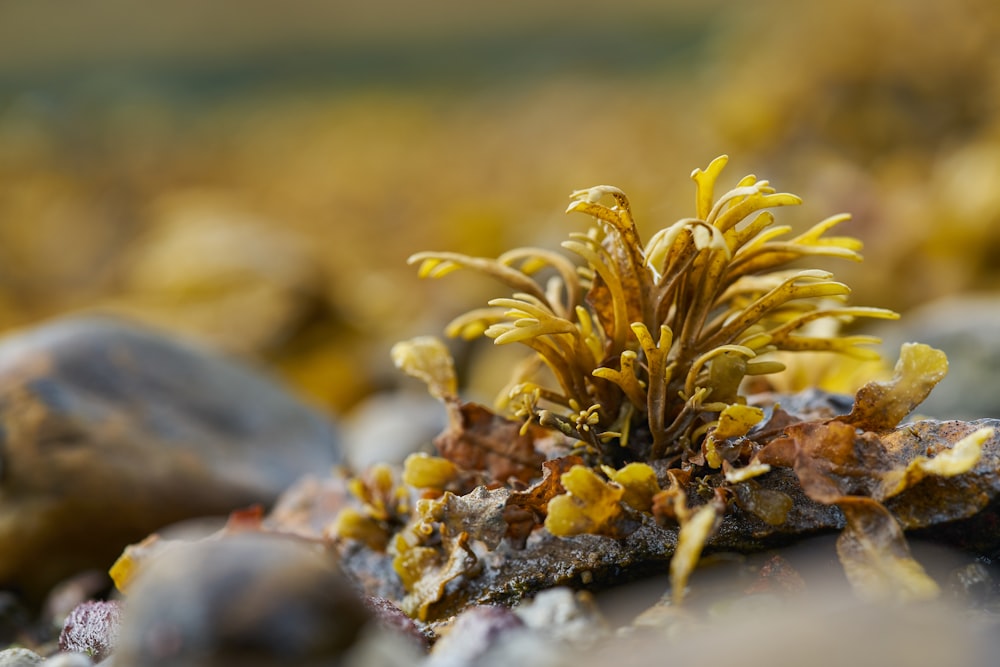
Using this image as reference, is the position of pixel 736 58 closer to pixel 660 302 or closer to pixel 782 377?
pixel 782 377

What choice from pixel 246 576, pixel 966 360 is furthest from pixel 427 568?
pixel 966 360

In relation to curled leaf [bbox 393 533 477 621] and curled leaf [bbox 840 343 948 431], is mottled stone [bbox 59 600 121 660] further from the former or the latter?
curled leaf [bbox 840 343 948 431]

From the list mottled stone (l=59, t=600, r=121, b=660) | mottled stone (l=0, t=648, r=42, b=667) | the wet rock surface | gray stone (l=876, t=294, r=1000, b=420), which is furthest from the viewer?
gray stone (l=876, t=294, r=1000, b=420)

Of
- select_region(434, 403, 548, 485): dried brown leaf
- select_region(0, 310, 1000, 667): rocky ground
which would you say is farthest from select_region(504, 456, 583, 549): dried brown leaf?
select_region(434, 403, 548, 485): dried brown leaf

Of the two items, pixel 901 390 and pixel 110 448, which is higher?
pixel 901 390

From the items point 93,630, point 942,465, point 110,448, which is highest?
point 942,465

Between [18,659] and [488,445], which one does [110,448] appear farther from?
[488,445]

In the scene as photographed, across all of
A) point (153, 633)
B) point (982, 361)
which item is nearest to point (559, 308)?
point (153, 633)
